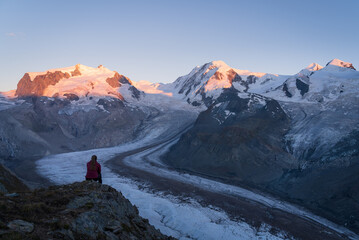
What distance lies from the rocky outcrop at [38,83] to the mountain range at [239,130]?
0.48 meters

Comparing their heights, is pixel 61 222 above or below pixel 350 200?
above

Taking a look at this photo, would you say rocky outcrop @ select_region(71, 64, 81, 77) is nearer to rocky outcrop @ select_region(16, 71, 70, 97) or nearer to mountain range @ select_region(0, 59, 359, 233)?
mountain range @ select_region(0, 59, 359, 233)

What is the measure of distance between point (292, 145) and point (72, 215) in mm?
50013

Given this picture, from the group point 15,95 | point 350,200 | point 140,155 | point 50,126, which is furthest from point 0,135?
point 15,95

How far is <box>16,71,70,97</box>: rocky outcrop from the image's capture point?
128500mm

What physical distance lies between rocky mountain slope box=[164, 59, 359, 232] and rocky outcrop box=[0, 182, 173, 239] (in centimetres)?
2483

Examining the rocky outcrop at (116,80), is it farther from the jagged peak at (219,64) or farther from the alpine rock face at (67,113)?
the jagged peak at (219,64)

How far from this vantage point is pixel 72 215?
9.38 metres

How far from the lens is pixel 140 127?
98.8 metres

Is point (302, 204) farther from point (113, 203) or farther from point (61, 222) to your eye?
point (61, 222)

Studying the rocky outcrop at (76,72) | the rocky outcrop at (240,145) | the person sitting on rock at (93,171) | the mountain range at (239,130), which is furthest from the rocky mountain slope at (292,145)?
the rocky outcrop at (76,72)

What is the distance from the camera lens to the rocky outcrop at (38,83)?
128m

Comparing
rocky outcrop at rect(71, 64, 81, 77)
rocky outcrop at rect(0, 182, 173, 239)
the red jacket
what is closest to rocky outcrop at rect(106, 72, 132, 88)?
rocky outcrop at rect(71, 64, 81, 77)

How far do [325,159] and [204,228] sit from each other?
27.4m
